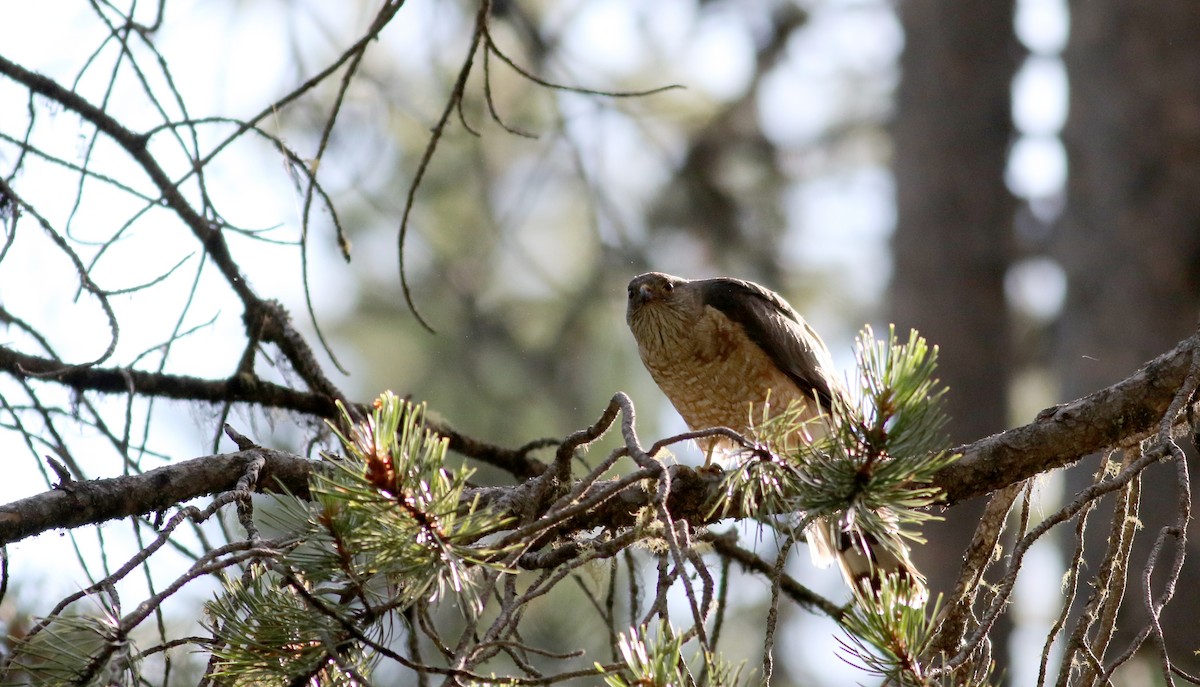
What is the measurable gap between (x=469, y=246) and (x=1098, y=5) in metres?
4.67

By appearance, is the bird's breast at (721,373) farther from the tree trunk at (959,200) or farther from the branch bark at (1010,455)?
the tree trunk at (959,200)

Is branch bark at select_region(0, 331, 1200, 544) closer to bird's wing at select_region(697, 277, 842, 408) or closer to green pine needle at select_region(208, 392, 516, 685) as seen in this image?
green pine needle at select_region(208, 392, 516, 685)

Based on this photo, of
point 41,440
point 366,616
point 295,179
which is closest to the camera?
point 366,616

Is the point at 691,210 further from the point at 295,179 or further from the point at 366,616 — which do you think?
the point at 366,616

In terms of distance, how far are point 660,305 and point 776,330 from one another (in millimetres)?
473

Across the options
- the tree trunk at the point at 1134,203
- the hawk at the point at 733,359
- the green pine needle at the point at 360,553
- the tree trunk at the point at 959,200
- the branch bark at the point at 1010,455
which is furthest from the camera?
the tree trunk at the point at 959,200

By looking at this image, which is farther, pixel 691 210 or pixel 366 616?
pixel 691 210

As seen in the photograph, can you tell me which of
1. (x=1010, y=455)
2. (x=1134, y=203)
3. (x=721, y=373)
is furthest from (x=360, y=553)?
(x=1134, y=203)

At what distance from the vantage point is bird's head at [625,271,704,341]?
409 centimetres

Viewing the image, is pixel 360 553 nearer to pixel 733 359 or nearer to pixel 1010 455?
pixel 1010 455

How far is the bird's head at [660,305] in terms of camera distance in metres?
4.09

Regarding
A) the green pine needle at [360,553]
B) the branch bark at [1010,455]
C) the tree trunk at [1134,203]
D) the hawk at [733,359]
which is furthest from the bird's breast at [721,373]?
the tree trunk at [1134,203]

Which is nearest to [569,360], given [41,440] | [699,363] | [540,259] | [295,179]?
[540,259]

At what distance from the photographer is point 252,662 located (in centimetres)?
174
